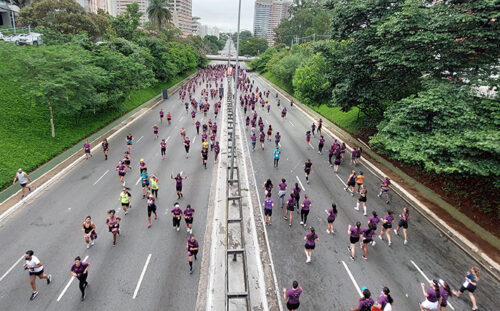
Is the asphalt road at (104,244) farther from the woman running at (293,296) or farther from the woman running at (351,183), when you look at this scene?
the woman running at (351,183)

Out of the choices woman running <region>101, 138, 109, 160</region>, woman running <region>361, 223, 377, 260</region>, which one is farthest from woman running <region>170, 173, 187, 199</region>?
woman running <region>361, 223, 377, 260</region>

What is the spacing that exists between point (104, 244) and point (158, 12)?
7112cm

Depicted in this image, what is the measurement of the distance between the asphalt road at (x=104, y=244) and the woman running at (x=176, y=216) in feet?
0.92

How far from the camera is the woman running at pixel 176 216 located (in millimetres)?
11703

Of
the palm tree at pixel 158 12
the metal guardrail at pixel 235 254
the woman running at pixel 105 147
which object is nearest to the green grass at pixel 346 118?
the metal guardrail at pixel 235 254

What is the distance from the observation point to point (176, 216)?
11875 mm

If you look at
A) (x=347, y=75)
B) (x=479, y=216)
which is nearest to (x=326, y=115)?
(x=347, y=75)

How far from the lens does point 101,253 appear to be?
35.4 feet

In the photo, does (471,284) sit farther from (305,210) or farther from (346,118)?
(346,118)

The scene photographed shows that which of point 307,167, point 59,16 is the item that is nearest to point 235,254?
point 307,167

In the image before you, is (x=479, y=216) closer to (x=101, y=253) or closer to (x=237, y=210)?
(x=237, y=210)

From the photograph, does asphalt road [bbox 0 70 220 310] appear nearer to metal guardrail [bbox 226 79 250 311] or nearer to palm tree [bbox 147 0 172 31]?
metal guardrail [bbox 226 79 250 311]

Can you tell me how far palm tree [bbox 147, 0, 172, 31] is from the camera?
67419mm

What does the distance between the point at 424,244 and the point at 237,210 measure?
8610 mm
